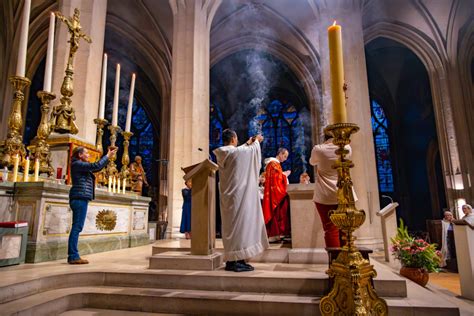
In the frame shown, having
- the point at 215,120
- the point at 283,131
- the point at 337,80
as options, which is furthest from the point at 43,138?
the point at 215,120

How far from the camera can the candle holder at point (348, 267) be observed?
1.63 m

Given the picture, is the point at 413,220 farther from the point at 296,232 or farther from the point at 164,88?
the point at 296,232

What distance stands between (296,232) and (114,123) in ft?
11.2

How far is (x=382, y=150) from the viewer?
17438 mm

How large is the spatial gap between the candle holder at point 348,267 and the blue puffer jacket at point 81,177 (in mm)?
2691

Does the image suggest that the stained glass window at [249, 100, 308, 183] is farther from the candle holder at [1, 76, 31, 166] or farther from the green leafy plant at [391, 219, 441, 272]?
the candle holder at [1, 76, 31, 166]

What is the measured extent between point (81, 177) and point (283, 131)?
51.5ft

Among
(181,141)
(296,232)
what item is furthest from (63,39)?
(296,232)

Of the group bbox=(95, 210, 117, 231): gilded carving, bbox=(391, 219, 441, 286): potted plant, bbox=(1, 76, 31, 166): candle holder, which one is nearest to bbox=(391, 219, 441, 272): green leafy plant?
bbox=(391, 219, 441, 286): potted plant

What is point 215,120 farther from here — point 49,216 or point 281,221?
point 49,216

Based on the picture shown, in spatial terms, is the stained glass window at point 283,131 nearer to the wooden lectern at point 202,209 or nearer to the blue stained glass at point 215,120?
the blue stained glass at point 215,120

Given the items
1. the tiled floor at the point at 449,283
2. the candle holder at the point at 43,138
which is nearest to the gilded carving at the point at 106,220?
the candle holder at the point at 43,138

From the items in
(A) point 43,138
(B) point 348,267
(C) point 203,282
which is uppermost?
(A) point 43,138

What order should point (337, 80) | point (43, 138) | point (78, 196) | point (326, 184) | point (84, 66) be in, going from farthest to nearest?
point (84, 66) → point (43, 138) → point (78, 196) → point (326, 184) → point (337, 80)
